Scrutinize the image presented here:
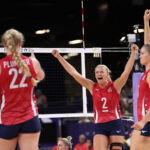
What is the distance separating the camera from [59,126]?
13.0 metres


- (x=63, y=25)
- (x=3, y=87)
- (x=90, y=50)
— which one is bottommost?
(x=3, y=87)

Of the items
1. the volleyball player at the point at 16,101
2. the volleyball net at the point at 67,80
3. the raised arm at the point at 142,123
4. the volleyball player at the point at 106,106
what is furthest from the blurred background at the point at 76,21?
the volleyball player at the point at 16,101

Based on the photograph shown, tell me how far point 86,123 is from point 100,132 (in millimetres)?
6552

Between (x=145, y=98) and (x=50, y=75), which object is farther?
(x=50, y=75)

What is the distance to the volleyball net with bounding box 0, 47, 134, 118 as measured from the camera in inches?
352

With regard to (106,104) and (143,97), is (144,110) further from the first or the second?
(106,104)

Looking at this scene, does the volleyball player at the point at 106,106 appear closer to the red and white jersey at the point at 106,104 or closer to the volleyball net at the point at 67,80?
the red and white jersey at the point at 106,104

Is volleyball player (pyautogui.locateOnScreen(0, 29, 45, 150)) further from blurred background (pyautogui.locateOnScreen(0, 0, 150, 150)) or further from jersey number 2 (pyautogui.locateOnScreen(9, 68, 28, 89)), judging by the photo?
blurred background (pyautogui.locateOnScreen(0, 0, 150, 150))

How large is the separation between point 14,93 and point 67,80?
387 inches

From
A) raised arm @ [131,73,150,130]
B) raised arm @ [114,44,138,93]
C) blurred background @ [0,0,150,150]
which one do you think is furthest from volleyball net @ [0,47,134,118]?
raised arm @ [131,73,150,130]

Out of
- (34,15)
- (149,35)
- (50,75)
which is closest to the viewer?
(149,35)

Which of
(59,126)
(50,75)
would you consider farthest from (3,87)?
(59,126)

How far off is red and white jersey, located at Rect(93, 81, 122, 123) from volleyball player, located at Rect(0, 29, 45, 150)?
2395 mm

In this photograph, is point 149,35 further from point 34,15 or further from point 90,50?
point 34,15
